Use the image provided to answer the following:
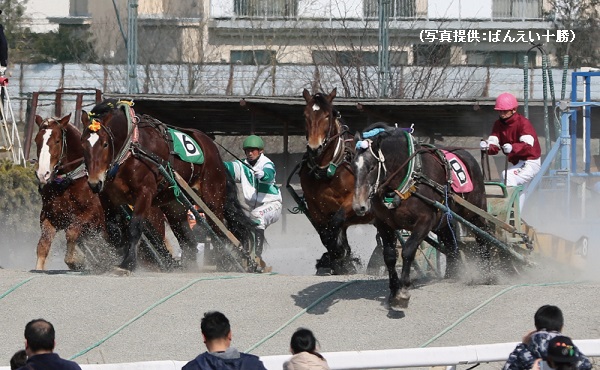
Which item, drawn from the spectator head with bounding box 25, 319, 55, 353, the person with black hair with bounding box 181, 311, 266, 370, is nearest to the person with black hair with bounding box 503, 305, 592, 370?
the person with black hair with bounding box 181, 311, 266, 370

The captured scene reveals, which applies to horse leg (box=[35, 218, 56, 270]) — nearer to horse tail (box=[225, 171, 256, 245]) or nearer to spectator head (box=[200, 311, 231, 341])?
horse tail (box=[225, 171, 256, 245])

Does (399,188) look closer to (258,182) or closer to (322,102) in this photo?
(322,102)

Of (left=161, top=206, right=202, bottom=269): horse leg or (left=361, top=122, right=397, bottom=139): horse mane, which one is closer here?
(left=361, top=122, right=397, bottom=139): horse mane

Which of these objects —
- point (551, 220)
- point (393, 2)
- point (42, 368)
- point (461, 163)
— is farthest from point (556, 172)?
point (393, 2)

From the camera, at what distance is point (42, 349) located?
702 cm

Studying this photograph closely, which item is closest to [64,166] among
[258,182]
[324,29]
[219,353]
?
[258,182]

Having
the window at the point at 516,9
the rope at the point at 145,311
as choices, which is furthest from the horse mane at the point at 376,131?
the window at the point at 516,9

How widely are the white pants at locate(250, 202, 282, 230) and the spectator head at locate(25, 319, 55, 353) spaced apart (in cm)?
916

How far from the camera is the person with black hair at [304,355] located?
24.0 ft

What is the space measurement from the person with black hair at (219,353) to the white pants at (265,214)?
8.97m

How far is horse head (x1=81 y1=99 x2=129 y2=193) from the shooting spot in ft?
44.7

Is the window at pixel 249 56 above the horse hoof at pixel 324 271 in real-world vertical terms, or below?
above

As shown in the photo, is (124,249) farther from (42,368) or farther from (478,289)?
(42,368)

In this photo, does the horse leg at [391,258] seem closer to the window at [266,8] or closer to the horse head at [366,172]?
the horse head at [366,172]
